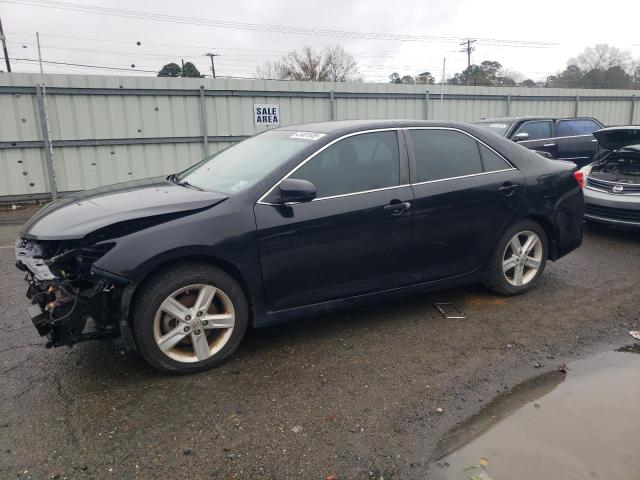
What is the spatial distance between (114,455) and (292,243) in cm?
168

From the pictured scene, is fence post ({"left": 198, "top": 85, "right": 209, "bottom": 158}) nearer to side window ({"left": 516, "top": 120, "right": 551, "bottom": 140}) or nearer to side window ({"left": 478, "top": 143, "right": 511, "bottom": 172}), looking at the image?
side window ({"left": 516, "top": 120, "right": 551, "bottom": 140})

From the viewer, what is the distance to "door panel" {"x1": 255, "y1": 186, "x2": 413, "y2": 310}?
3.45 metres

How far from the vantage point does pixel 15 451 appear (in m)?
2.54

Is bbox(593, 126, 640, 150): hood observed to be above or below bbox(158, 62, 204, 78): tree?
below

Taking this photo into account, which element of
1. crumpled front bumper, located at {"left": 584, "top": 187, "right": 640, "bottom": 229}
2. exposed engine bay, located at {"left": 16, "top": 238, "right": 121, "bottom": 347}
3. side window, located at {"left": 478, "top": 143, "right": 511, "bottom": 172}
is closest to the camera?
exposed engine bay, located at {"left": 16, "top": 238, "right": 121, "bottom": 347}

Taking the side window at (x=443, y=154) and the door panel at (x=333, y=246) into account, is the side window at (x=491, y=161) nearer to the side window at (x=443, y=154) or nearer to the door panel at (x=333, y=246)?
the side window at (x=443, y=154)

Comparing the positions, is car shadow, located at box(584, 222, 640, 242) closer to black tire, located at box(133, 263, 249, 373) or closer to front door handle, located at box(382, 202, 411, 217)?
front door handle, located at box(382, 202, 411, 217)

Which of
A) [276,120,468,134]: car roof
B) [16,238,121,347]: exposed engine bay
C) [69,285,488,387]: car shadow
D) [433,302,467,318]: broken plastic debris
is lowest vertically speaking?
[433,302,467,318]: broken plastic debris

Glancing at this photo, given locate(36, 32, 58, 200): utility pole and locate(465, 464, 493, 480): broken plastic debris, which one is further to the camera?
locate(36, 32, 58, 200): utility pole

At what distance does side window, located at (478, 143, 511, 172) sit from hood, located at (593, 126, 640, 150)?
3509mm

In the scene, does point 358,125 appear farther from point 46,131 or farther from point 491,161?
point 46,131

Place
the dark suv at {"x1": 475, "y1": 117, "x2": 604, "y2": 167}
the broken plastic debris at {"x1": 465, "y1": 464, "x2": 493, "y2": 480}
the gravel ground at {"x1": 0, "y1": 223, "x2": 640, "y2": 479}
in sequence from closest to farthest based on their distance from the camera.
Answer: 1. the broken plastic debris at {"x1": 465, "y1": 464, "x2": 493, "y2": 480}
2. the gravel ground at {"x1": 0, "y1": 223, "x2": 640, "y2": 479}
3. the dark suv at {"x1": 475, "y1": 117, "x2": 604, "y2": 167}

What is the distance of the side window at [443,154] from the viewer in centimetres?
411

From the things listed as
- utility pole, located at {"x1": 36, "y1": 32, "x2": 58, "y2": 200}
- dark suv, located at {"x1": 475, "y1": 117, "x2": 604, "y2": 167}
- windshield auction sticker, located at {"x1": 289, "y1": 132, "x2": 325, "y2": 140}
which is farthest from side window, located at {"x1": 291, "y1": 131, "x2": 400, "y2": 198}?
utility pole, located at {"x1": 36, "y1": 32, "x2": 58, "y2": 200}
